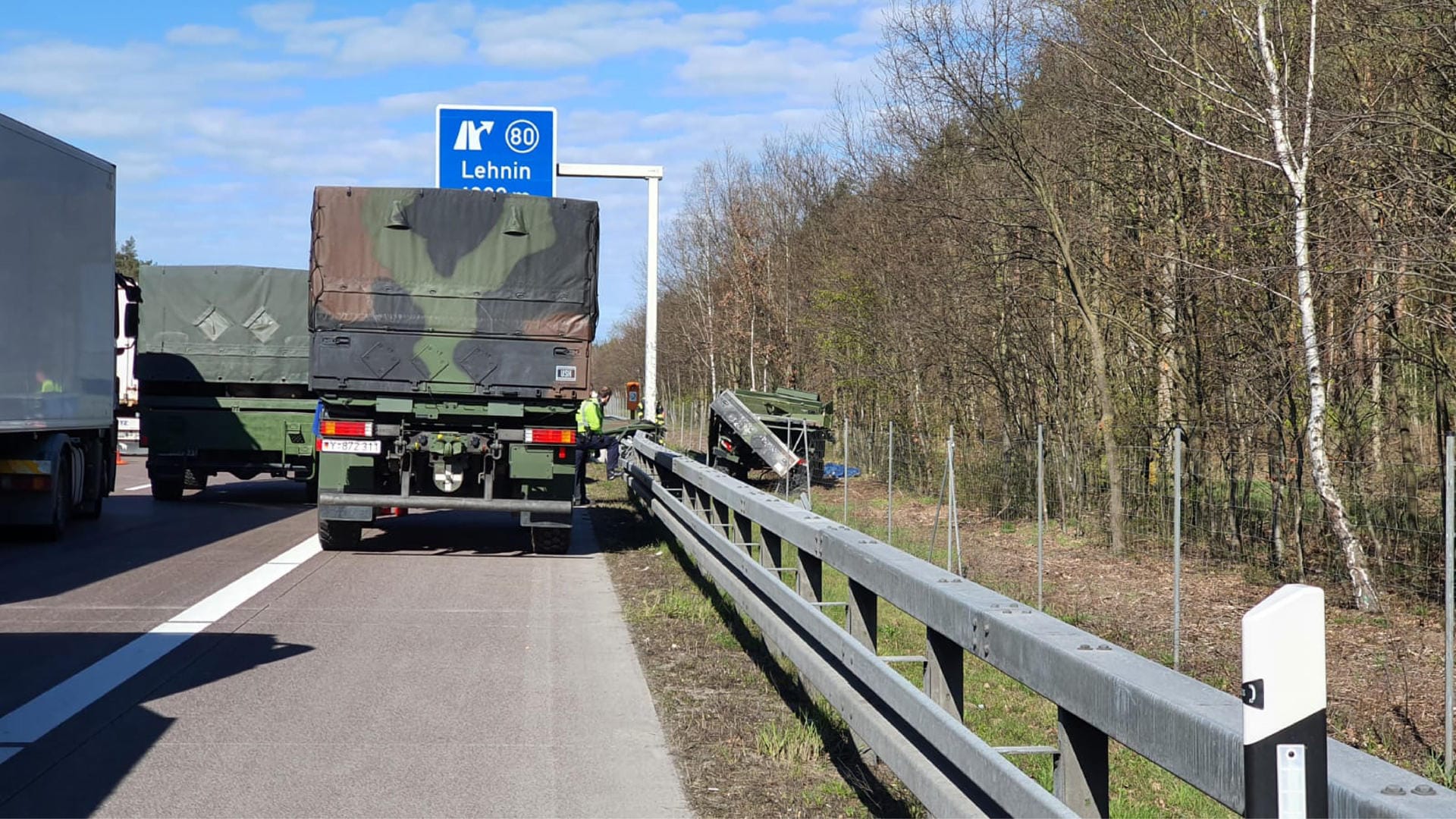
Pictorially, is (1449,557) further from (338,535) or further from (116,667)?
(338,535)

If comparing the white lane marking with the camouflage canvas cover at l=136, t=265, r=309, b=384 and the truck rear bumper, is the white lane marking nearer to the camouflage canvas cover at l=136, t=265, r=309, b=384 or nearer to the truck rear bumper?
the truck rear bumper

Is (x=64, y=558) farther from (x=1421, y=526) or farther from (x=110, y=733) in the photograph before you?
(x=1421, y=526)

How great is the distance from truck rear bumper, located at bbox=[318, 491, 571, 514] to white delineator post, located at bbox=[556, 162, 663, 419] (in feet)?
28.3

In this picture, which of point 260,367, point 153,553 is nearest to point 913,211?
point 260,367

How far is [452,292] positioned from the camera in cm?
1487

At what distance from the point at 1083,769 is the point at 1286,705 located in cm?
139

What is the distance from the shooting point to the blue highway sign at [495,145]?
20.9 metres

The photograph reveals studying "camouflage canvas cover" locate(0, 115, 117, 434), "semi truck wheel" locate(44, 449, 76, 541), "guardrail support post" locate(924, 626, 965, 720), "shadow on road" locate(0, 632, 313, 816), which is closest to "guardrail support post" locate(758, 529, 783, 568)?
"shadow on road" locate(0, 632, 313, 816)

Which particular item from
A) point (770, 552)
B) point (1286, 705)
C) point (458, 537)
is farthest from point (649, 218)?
point (1286, 705)

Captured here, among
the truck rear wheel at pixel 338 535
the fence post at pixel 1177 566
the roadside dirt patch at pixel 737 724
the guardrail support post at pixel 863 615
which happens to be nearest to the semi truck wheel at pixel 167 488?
the truck rear wheel at pixel 338 535

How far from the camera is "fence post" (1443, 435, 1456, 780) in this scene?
21.2ft

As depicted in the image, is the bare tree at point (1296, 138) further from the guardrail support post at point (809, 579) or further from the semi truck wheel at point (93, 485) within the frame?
the semi truck wheel at point (93, 485)

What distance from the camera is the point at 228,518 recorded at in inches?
753

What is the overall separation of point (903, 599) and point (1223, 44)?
11.0m
